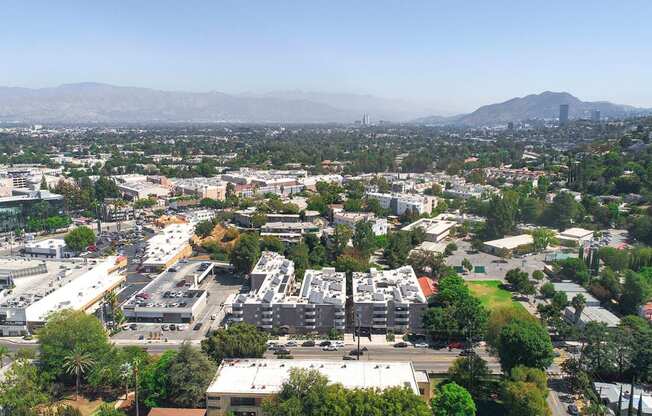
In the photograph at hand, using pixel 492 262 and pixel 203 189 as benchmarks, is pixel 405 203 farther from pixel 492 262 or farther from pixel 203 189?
pixel 203 189

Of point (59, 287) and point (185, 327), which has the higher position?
point (59, 287)

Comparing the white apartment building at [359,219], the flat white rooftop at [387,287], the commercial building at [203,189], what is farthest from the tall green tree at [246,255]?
the commercial building at [203,189]

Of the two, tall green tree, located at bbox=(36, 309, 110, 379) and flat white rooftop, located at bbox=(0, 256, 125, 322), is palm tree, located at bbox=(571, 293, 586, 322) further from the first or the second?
flat white rooftop, located at bbox=(0, 256, 125, 322)

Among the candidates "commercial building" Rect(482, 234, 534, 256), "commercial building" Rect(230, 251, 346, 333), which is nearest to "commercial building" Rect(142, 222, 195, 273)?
"commercial building" Rect(230, 251, 346, 333)

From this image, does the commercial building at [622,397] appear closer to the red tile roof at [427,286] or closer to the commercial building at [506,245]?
the red tile roof at [427,286]

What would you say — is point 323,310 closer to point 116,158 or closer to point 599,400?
point 599,400

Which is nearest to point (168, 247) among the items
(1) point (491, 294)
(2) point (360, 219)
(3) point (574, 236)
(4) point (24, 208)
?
(2) point (360, 219)

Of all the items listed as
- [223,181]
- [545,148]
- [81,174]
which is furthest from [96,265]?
[545,148]
